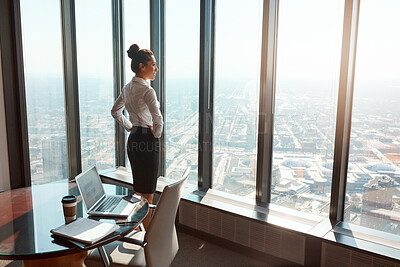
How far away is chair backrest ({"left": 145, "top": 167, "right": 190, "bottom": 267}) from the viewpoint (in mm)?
1860

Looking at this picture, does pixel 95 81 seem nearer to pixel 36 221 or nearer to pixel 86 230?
pixel 36 221

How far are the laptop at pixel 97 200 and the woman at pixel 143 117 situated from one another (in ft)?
1.91

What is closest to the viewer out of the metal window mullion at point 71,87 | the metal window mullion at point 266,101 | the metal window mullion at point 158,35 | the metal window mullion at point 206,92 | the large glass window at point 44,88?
the metal window mullion at point 266,101

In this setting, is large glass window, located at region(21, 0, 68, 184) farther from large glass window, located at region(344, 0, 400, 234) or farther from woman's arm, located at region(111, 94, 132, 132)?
large glass window, located at region(344, 0, 400, 234)

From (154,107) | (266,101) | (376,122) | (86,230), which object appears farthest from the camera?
(266,101)

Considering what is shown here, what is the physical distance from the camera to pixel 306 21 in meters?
2.77

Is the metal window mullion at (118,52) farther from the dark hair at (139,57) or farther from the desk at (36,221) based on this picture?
the desk at (36,221)

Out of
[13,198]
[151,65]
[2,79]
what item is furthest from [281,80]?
[2,79]

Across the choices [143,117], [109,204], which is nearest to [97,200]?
[109,204]

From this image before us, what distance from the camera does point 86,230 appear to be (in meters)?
1.83

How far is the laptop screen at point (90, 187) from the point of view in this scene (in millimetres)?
2057

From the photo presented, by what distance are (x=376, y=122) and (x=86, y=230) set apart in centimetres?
208

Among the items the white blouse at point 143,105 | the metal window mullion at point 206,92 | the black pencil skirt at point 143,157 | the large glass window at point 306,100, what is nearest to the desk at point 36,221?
the black pencil skirt at point 143,157

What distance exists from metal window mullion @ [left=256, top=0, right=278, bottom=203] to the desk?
1.24 meters
